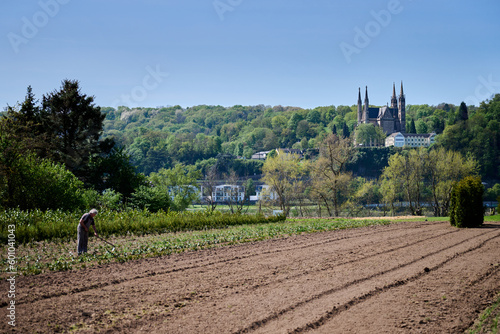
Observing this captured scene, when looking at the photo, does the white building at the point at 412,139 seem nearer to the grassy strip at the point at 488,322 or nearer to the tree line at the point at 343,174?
the tree line at the point at 343,174

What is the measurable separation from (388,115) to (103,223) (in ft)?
577

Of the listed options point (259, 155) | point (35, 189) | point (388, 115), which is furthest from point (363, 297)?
point (388, 115)

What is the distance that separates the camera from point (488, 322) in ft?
23.3

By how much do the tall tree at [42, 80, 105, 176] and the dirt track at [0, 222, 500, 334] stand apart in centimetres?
2350

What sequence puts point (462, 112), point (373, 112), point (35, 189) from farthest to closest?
point (373, 112) < point (462, 112) < point (35, 189)

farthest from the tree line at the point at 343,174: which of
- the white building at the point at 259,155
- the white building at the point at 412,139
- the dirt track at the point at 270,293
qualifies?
the white building at the point at 412,139

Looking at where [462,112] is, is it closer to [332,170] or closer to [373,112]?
[332,170]

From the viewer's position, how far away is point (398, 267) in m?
11.3

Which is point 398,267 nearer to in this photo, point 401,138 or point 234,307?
point 234,307

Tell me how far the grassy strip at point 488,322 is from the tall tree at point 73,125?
3180cm

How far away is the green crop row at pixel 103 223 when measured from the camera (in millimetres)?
16453

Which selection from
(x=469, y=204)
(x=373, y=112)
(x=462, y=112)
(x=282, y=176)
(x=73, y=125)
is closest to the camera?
(x=469, y=204)

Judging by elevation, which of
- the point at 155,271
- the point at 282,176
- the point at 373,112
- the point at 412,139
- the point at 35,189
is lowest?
the point at 155,271

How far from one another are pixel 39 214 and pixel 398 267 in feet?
55.6
